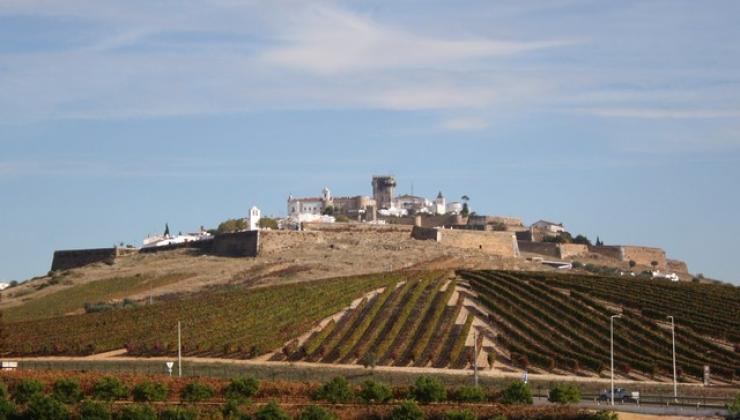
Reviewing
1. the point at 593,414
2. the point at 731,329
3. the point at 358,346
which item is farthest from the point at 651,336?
→ the point at 593,414

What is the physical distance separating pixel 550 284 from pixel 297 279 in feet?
63.7

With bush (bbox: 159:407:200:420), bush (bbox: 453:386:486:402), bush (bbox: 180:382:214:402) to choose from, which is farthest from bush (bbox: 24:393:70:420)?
bush (bbox: 453:386:486:402)

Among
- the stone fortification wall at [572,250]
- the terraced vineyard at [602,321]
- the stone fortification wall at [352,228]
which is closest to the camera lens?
the terraced vineyard at [602,321]

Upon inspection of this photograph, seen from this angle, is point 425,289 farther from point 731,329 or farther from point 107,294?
point 107,294

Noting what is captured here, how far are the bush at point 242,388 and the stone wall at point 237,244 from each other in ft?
190

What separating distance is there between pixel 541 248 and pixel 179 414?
88.3 meters

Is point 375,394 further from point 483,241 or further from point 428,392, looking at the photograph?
point 483,241

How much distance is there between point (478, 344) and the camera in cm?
6412

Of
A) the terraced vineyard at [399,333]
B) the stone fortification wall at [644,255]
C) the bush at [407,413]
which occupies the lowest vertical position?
the bush at [407,413]

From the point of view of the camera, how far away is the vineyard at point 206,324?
66000 millimetres

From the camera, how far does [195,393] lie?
46.1 meters

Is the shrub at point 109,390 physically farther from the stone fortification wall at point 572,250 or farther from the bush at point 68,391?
the stone fortification wall at point 572,250

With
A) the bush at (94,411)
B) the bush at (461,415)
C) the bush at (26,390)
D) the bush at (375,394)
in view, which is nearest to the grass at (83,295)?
the bush at (26,390)

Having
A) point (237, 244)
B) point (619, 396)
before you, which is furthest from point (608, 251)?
point (619, 396)
